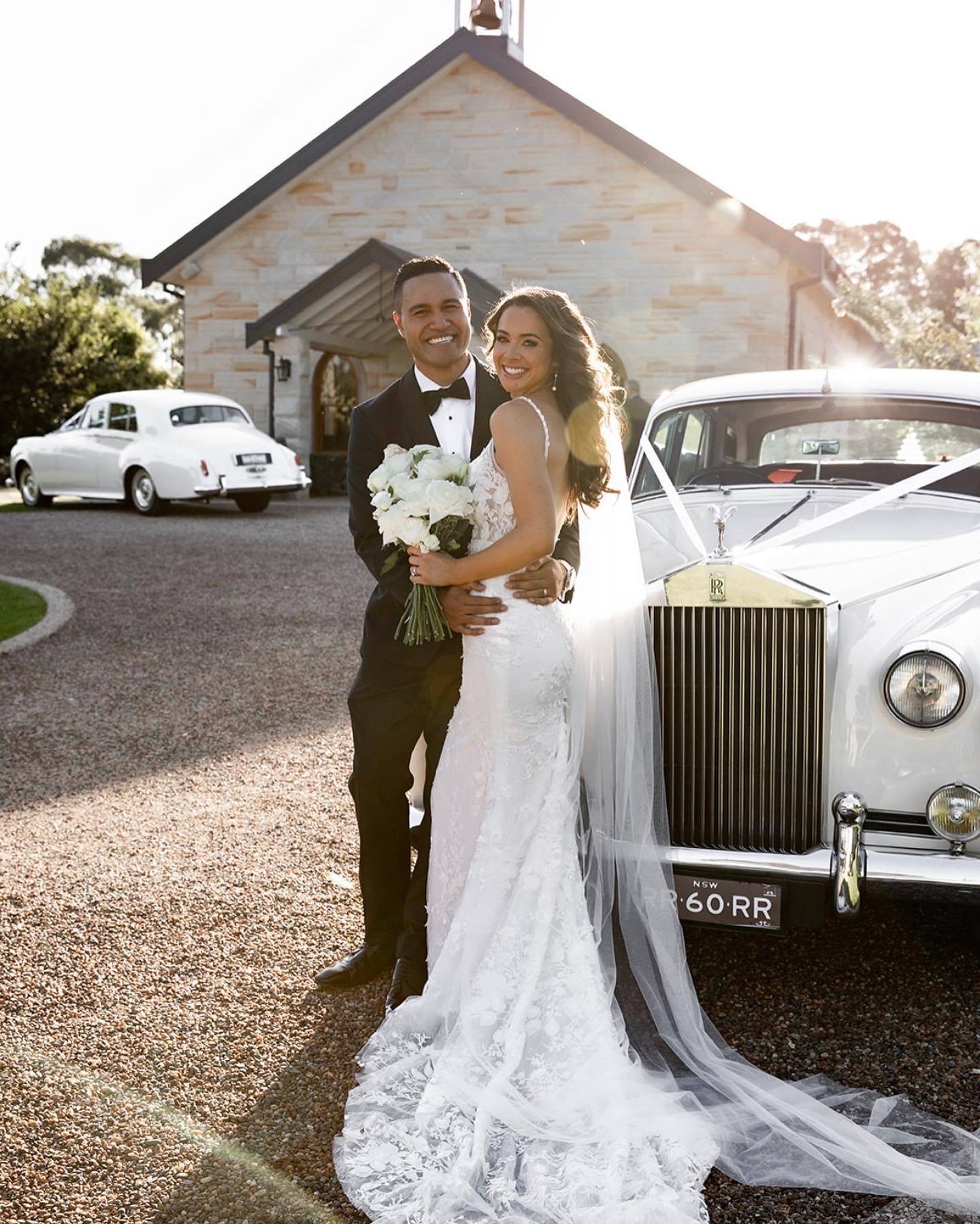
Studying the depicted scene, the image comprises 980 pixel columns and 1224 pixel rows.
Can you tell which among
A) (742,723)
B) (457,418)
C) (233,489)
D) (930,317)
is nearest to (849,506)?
(742,723)

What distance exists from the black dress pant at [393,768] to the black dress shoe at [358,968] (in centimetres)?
4

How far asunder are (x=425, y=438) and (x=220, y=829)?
2279 millimetres

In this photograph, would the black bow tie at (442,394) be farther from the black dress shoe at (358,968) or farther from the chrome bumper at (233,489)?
the chrome bumper at (233,489)

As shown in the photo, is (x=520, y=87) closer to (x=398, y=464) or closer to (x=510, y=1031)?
(x=398, y=464)

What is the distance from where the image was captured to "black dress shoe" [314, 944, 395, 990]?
3758 millimetres

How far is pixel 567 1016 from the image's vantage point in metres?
3.16

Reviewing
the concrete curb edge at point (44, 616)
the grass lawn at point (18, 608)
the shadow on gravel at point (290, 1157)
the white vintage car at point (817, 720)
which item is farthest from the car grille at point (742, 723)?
the grass lawn at point (18, 608)

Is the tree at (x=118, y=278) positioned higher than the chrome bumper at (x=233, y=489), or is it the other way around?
the tree at (x=118, y=278)

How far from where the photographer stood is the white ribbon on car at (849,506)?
13.9 feet

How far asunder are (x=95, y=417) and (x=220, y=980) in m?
16.0

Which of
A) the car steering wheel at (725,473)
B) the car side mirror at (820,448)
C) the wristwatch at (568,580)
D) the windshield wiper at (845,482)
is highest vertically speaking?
the car side mirror at (820,448)

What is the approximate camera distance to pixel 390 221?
21.6 m

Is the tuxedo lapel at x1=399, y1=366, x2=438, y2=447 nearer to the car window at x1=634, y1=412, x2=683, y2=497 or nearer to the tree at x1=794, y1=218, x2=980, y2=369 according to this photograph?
the car window at x1=634, y1=412, x2=683, y2=497

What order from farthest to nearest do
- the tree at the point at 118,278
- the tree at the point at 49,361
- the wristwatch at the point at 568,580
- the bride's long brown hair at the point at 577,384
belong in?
1. the tree at the point at 118,278
2. the tree at the point at 49,361
3. the wristwatch at the point at 568,580
4. the bride's long brown hair at the point at 577,384
